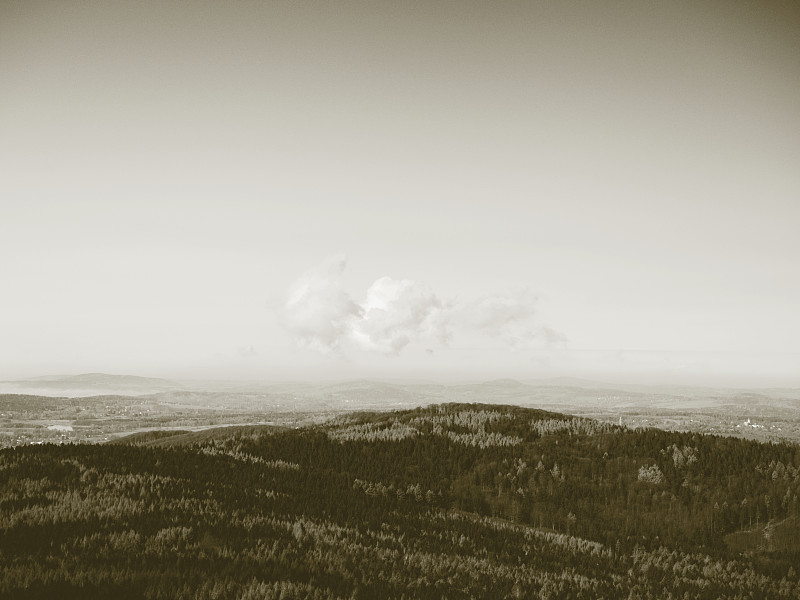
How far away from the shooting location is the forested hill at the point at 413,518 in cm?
802

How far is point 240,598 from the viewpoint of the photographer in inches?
270

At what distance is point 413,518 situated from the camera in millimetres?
14094

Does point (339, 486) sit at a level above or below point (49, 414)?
above

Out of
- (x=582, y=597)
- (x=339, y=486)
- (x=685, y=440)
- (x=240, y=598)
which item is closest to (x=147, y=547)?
(x=240, y=598)

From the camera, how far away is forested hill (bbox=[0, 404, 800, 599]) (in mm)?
8016

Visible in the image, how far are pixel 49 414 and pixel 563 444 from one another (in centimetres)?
13691

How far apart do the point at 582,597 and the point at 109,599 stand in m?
7.40

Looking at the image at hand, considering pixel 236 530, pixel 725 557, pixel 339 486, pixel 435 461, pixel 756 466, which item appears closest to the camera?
Result: pixel 236 530

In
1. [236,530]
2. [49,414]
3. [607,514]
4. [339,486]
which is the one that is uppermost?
[236,530]

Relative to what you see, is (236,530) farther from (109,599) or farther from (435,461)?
(435,461)

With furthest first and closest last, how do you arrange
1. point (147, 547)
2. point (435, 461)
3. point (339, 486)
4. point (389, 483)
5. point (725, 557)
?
point (435, 461) → point (389, 483) → point (339, 486) → point (725, 557) → point (147, 547)

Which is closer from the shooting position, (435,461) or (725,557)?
(725,557)

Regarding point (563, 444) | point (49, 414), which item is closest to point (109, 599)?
point (563, 444)

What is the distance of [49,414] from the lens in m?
123
